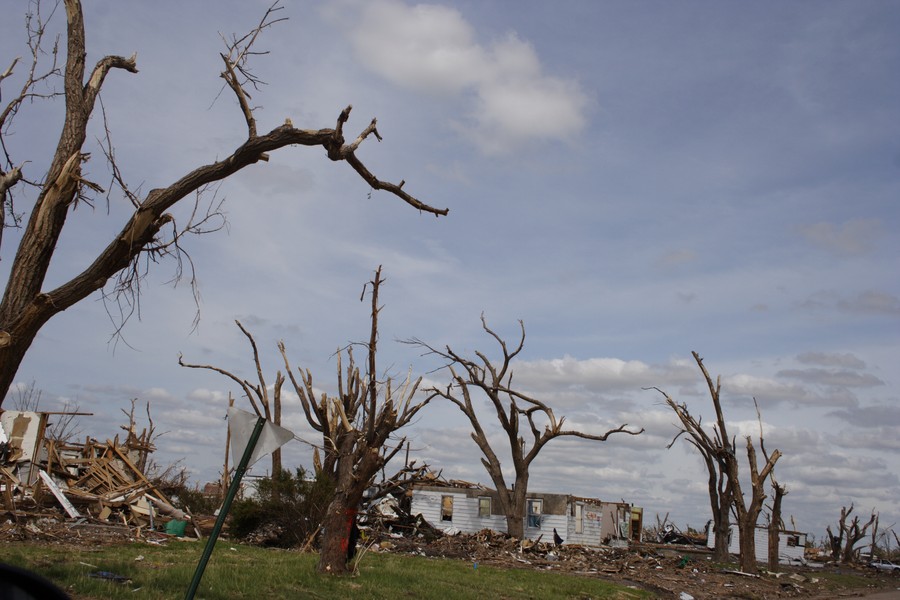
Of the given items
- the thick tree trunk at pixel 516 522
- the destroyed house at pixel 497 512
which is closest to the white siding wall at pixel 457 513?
the destroyed house at pixel 497 512

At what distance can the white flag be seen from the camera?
7.72 metres

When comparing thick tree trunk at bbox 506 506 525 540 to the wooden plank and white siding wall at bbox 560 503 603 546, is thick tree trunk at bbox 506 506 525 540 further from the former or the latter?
the wooden plank

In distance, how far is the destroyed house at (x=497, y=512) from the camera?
3491 centimetres

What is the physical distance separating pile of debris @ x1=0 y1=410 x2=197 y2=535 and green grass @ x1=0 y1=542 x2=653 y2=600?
14.4 ft

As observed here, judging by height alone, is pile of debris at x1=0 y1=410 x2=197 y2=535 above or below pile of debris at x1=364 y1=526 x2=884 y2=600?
above

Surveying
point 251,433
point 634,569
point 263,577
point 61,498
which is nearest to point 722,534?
point 634,569

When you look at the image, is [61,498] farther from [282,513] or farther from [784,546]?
[784,546]

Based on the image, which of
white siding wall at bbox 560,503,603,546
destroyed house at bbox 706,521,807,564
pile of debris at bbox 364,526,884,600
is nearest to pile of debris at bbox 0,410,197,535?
pile of debris at bbox 364,526,884,600

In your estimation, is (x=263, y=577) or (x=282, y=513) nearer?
(x=263, y=577)

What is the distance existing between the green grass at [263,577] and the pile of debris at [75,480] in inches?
173

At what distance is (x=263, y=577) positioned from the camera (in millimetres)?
12922

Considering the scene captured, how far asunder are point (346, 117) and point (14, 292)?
3.69m

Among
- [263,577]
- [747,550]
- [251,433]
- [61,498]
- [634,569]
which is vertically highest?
[251,433]

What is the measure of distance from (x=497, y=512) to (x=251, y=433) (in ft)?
97.5
